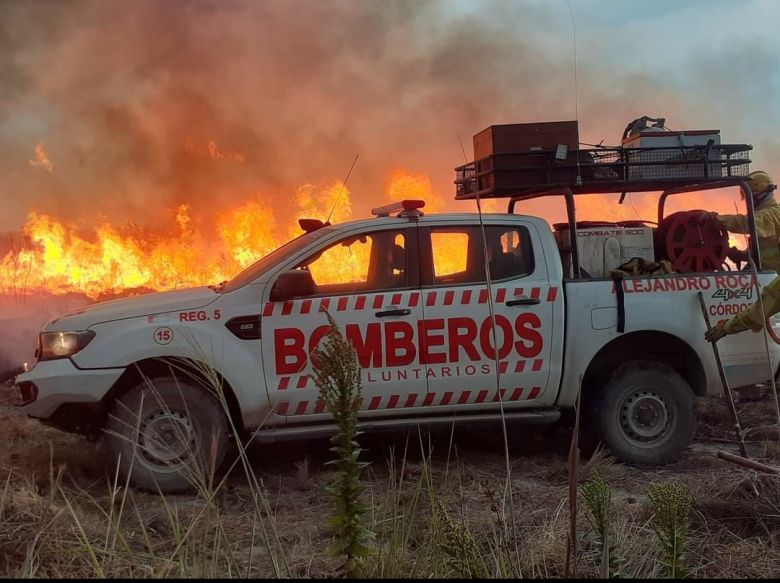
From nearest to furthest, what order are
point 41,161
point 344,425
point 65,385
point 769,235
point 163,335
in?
point 344,425 < point 65,385 < point 163,335 < point 769,235 < point 41,161

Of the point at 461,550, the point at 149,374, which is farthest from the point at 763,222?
the point at 149,374

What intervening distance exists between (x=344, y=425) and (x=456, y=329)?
3.18 m

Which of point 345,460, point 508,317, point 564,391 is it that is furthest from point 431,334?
point 345,460

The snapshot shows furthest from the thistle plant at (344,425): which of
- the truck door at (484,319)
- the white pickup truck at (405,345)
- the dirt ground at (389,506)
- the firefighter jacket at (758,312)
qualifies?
the truck door at (484,319)

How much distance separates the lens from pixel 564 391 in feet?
17.0

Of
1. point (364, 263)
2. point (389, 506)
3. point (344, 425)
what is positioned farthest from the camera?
point (364, 263)

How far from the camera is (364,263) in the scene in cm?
525

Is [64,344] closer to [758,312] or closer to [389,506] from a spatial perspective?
[389,506]

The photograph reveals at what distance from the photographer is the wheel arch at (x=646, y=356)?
536 cm

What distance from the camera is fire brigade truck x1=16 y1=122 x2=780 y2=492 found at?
4.72 metres

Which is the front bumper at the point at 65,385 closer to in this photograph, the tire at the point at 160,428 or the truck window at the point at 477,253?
the tire at the point at 160,428

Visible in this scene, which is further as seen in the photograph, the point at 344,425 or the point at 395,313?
the point at 395,313

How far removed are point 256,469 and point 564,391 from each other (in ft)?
7.89

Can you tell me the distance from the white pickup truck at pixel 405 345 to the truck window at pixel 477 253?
12 millimetres
